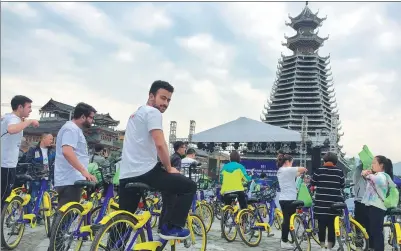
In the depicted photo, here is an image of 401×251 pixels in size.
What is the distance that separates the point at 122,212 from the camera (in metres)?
3.04

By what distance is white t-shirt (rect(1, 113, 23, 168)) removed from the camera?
442 centimetres

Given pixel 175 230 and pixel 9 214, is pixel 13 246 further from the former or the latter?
pixel 175 230

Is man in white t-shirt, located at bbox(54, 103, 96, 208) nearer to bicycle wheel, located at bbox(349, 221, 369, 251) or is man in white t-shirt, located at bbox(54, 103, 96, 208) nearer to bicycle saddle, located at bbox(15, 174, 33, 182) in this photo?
bicycle saddle, located at bbox(15, 174, 33, 182)

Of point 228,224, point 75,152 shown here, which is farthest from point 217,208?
point 75,152

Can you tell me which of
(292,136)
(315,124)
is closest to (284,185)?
(292,136)

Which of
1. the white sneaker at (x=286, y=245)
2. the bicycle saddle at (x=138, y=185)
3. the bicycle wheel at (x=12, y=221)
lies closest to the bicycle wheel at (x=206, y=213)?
the white sneaker at (x=286, y=245)

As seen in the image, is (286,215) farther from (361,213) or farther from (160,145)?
(160,145)

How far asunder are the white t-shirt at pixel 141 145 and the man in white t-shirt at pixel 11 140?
67.9 inches

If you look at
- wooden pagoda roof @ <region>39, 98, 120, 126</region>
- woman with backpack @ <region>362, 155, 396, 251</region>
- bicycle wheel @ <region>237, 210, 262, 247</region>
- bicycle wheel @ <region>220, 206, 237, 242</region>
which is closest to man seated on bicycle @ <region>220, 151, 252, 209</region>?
bicycle wheel @ <region>220, 206, 237, 242</region>

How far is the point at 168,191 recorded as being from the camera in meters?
3.31

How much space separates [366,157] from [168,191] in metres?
4.02

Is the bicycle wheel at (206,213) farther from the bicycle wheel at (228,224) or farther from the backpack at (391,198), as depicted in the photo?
the backpack at (391,198)

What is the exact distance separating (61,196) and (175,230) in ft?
5.08

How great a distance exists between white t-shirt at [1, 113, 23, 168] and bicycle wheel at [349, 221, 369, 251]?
4.67m
